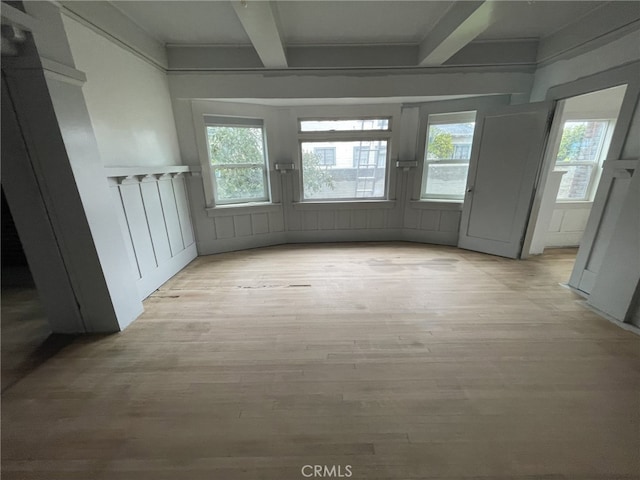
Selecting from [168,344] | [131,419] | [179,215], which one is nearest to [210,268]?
[179,215]

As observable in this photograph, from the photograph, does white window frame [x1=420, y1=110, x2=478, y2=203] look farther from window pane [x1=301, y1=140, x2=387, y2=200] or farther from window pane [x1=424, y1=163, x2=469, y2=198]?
window pane [x1=301, y1=140, x2=387, y2=200]

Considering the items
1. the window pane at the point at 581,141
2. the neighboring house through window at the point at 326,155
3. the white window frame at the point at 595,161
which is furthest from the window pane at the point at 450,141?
the neighboring house through window at the point at 326,155

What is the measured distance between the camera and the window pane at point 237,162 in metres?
3.56

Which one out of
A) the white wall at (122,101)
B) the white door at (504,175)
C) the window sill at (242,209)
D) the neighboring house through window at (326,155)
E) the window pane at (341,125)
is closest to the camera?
the white wall at (122,101)

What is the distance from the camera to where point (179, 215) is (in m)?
3.28

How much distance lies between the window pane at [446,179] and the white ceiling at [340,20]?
1523 millimetres

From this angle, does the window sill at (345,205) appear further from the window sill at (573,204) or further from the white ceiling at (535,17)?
the window sill at (573,204)

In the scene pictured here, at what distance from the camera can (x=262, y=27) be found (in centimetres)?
212

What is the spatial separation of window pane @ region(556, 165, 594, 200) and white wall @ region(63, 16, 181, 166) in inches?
215

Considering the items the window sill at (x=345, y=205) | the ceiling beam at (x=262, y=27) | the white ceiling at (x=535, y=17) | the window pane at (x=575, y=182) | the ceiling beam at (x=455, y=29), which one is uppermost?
the white ceiling at (x=535, y=17)

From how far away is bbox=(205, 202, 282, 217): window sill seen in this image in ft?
12.0

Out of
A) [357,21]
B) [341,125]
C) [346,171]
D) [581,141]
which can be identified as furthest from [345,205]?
[581,141]

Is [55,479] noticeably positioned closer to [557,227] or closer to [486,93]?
[486,93]

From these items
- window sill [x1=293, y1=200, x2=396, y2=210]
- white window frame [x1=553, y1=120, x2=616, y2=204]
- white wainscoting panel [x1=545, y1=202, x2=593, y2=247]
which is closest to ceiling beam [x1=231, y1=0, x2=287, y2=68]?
window sill [x1=293, y1=200, x2=396, y2=210]
